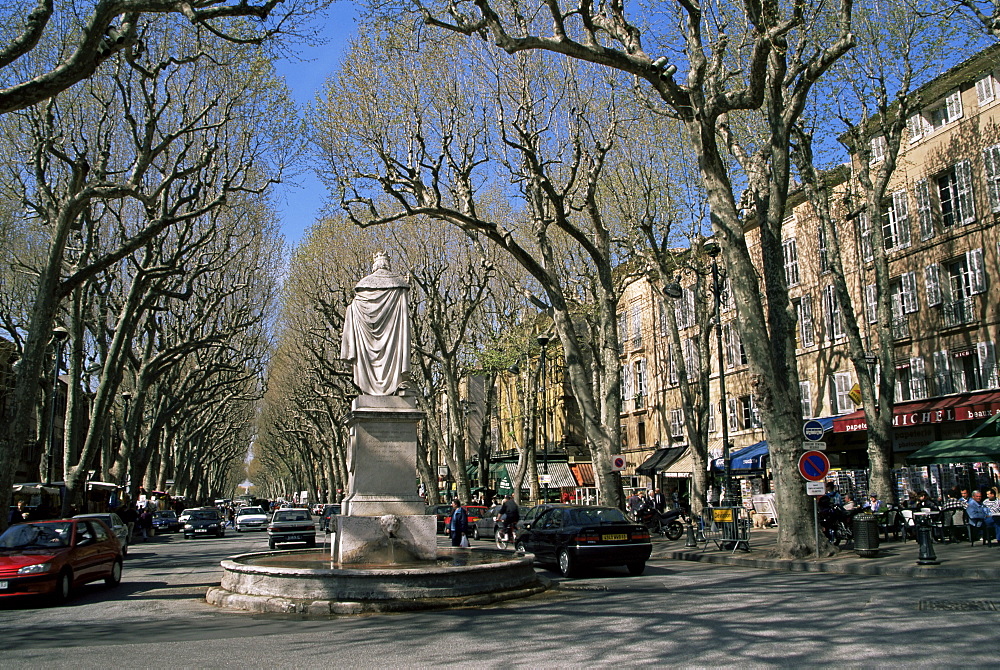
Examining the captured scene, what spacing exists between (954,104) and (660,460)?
20.4 meters

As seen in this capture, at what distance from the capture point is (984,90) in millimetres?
24766

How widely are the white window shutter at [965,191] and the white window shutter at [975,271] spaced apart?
106cm

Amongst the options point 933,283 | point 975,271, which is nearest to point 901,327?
point 933,283

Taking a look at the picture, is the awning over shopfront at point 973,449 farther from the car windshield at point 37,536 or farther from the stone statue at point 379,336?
the car windshield at point 37,536

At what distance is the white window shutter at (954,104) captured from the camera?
84.1 feet

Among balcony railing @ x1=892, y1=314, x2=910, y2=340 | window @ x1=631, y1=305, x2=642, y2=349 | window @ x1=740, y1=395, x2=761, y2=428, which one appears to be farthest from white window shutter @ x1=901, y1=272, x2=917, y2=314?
window @ x1=631, y1=305, x2=642, y2=349

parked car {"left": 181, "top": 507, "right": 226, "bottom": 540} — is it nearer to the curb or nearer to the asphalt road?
the asphalt road

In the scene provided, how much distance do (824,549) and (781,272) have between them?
5.52m

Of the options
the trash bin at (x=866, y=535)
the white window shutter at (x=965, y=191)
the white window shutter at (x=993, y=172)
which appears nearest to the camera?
the trash bin at (x=866, y=535)

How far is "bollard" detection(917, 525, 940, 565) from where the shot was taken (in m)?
13.9

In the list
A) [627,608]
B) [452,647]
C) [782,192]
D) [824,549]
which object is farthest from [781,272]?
[452,647]

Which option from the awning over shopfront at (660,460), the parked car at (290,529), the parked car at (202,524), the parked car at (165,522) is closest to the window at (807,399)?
the awning over shopfront at (660,460)

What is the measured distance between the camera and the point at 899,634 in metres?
7.60

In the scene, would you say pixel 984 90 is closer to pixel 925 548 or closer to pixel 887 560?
pixel 887 560
